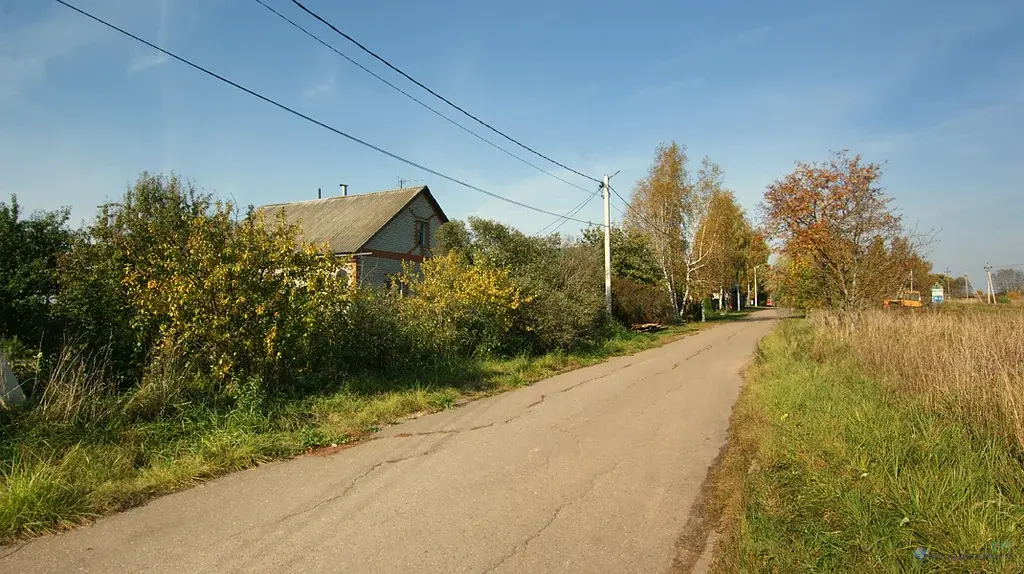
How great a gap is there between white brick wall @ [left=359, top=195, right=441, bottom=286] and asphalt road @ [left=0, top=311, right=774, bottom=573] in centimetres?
2119

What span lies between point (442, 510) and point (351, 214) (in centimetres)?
2959

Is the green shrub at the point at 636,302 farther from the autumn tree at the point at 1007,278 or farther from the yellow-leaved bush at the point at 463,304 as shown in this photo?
the autumn tree at the point at 1007,278

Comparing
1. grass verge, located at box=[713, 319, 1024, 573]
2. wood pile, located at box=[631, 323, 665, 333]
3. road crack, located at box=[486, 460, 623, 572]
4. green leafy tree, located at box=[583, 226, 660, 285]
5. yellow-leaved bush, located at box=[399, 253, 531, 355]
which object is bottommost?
road crack, located at box=[486, 460, 623, 572]

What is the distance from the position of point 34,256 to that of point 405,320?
6.44 metres

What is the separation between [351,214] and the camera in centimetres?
3244

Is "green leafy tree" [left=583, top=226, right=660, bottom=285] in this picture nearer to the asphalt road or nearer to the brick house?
the brick house

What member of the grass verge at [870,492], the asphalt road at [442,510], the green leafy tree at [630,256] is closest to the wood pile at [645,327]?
the green leafy tree at [630,256]

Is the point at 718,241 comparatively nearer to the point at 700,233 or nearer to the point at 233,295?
the point at 700,233

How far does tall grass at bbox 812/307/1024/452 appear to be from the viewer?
17.3 ft

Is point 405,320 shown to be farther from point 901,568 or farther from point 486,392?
point 901,568

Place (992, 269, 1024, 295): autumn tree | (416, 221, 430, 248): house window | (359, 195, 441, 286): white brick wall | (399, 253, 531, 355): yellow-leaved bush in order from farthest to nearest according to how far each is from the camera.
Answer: (992, 269, 1024, 295): autumn tree → (416, 221, 430, 248): house window → (359, 195, 441, 286): white brick wall → (399, 253, 531, 355): yellow-leaved bush

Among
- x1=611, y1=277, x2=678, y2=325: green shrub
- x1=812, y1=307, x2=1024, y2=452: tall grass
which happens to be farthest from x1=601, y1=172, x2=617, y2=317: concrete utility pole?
x1=812, y1=307, x2=1024, y2=452: tall grass

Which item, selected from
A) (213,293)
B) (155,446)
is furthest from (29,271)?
(155,446)

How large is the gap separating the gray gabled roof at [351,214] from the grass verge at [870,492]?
24400 millimetres
